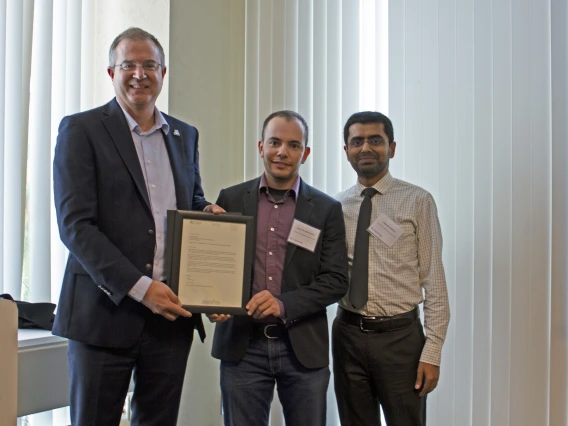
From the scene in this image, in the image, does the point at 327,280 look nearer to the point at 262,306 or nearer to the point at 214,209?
the point at 262,306

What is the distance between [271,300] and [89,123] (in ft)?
2.73

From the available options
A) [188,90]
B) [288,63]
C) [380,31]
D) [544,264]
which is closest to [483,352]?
[544,264]

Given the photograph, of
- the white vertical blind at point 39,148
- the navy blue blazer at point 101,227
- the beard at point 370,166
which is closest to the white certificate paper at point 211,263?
the navy blue blazer at point 101,227

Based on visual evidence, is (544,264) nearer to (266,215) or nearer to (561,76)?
(561,76)

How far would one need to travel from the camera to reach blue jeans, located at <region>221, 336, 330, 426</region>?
6.52 ft

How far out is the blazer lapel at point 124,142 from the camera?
6.03 feet

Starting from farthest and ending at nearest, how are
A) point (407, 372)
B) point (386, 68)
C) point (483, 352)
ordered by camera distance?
point (386, 68) → point (483, 352) → point (407, 372)

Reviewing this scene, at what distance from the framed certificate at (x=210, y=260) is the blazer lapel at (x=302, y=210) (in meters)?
0.17

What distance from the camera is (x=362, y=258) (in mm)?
2186

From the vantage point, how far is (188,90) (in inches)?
127

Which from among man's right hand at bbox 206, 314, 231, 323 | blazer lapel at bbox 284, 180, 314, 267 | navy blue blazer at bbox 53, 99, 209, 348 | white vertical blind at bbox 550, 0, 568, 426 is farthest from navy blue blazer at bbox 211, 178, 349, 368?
white vertical blind at bbox 550, 0, 568, 426

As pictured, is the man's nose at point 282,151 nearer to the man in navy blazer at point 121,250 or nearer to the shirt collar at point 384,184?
the man in navy blazer at point 121,250

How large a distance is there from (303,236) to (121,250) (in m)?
0.63

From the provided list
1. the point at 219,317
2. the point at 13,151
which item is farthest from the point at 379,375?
the point at 13,151
